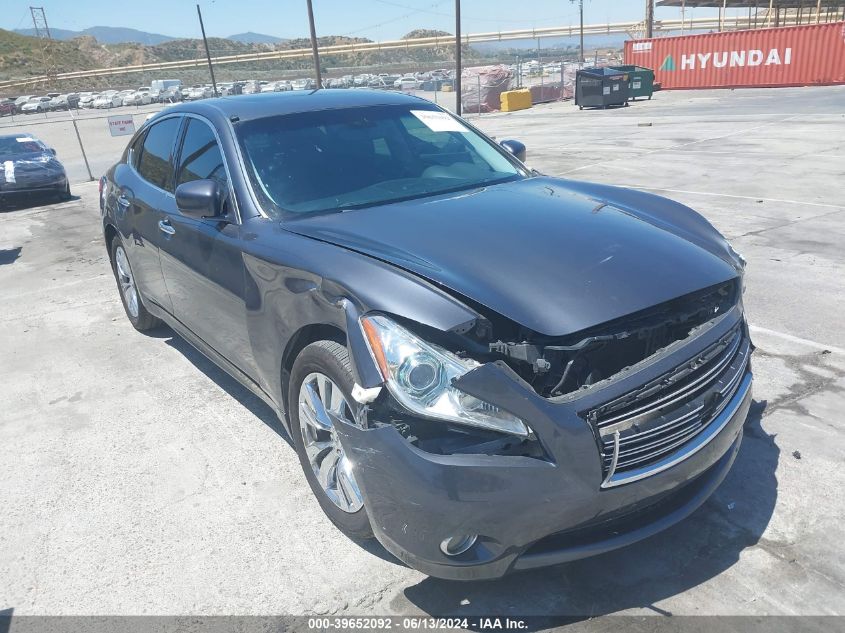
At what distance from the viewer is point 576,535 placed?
2.35m

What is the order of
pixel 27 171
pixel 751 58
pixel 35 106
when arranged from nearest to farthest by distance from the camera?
pixel 27 171
pixel 751 58
pixel 35 106

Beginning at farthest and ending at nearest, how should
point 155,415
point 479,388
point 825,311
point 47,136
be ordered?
point 47,136
point 825,311
point 155,415
point 479,388

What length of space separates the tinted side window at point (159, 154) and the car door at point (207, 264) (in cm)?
21

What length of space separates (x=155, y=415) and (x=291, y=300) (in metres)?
1.92

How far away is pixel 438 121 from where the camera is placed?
437 centimetres

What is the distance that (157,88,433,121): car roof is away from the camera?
13.1 feet

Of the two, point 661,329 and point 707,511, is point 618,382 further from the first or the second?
point 707,511

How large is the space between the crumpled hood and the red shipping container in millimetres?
33390

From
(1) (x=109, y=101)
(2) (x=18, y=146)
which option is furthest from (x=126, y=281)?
(1) (x=109, y=101)

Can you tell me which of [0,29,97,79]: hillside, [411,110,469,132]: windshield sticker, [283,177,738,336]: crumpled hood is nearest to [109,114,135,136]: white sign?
[411,110,469,132]: windshield sticker

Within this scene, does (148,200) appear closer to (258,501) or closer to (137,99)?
(258,501)

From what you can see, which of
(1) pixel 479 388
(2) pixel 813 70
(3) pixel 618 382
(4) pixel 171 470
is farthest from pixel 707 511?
(2) pixel 813 70

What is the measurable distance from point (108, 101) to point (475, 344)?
2901 inches

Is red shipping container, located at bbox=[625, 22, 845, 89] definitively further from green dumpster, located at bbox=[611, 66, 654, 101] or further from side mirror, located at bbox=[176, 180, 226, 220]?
side mirror, located at bbox=[176, 180, 226, 220]
